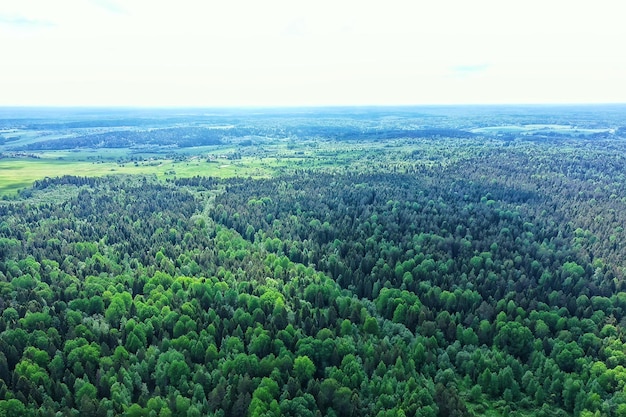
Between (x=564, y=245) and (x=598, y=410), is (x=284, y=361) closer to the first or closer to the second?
(x=598, y=410)

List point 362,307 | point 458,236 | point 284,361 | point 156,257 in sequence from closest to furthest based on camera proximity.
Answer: point 284,361, point 362,307, point 156,257, point 458,236

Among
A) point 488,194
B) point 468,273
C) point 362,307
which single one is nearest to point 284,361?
point 362,307

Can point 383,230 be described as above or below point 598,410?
above

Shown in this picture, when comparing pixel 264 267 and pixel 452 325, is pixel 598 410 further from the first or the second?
pixel 264 267

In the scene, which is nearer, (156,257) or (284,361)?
(284,361)

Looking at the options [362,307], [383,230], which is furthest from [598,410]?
[383,230]

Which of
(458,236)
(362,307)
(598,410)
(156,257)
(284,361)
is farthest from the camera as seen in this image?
(458,236)
